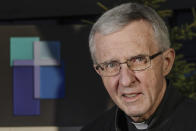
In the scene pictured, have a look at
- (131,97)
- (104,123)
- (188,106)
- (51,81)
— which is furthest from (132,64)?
(51,81)

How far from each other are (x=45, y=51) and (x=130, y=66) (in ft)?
19.7

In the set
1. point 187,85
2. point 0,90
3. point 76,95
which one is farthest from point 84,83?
point 187,85

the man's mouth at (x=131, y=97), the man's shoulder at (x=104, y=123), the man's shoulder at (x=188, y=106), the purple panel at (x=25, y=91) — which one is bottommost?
the purple panel at (x=25, y=91)

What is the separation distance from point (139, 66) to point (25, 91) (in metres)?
6.10

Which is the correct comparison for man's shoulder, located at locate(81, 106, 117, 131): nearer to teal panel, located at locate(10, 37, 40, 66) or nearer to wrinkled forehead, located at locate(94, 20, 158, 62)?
wrinkled forehead, located at locate(94, 20, 158, 62)

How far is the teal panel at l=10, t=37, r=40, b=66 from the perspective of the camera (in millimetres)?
8414

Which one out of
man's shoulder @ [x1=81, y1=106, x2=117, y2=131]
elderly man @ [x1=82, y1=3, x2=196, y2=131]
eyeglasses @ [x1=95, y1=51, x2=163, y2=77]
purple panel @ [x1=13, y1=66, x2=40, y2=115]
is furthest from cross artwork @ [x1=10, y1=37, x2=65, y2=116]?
eyeglasses @ [x1=95, y1=51, x2=163, y2=77]

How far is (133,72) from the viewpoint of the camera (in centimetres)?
252

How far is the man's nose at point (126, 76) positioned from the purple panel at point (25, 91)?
19.7ft

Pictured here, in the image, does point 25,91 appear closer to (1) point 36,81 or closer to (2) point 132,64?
(1) point 36,81

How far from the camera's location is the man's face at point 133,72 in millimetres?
2518

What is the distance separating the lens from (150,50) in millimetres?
2584

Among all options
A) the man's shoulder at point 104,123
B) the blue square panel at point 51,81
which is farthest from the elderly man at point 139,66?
the blue square panel at point 51,81

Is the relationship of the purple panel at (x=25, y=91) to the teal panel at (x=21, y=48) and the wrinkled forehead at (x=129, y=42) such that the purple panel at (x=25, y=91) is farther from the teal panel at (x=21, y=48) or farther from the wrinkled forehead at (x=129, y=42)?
the wrinkled forehead at (x=129, y=42)
